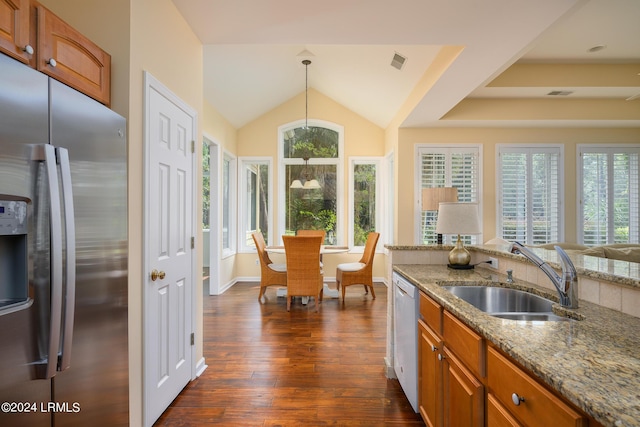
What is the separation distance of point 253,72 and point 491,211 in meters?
4.13

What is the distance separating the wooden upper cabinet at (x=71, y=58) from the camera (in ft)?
4.26

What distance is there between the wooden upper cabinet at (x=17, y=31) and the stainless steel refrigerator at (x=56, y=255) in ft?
0.35

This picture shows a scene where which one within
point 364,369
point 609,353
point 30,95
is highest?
point 30,95

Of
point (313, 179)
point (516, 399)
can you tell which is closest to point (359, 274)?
point (313, 179)

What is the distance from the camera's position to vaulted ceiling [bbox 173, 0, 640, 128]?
2.32 metres

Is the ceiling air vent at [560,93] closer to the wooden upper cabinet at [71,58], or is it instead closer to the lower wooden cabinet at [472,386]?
the lower wooden cabinet at [472,386]

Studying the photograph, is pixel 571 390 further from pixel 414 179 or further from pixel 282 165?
pixel 282 165

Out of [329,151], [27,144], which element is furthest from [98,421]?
[329,151]

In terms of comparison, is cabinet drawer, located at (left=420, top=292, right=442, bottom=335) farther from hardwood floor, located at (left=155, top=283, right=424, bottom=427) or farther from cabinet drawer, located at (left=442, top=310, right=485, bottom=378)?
hardwood floor, located at (left=155, top=283, right=424, bottom=427)

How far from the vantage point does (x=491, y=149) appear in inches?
198

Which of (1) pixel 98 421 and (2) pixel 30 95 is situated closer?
(2) pixel 30 95

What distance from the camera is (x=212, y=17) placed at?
241 centimetres

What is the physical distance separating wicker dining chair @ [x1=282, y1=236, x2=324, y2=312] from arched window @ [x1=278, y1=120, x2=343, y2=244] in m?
2.13

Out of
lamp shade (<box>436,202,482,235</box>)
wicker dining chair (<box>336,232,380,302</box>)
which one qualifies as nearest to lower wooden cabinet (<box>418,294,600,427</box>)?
lamp shade (<box>436,202,482,235</box>)
